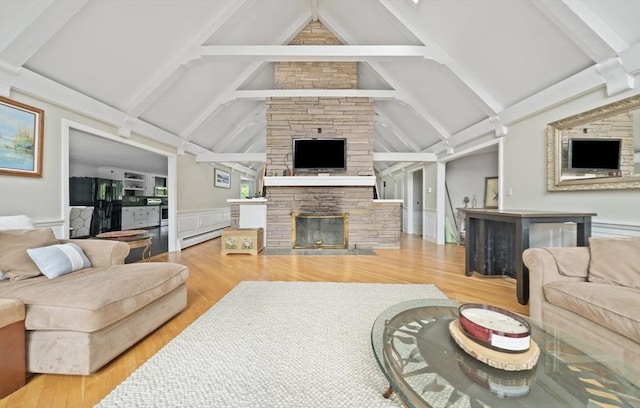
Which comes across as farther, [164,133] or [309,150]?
[309,150]

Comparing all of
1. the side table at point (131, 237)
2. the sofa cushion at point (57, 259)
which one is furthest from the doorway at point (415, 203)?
the sofa cushion at point (57, 259)

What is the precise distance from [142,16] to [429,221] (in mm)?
6504

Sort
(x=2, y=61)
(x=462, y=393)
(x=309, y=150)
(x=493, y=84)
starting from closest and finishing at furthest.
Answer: (x=462, y=393), (x=2, y=61), (x=493, y=84), (x=309, y=150)

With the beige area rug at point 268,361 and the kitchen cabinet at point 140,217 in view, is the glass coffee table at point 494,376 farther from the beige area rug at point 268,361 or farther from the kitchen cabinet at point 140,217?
the kitchen cabinet at point 140,217

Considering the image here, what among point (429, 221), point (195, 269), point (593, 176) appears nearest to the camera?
point (593, 176)

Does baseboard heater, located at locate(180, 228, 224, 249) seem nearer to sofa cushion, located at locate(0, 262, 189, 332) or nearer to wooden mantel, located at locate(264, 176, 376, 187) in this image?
wooden mantel, located at locate(264, 176, 376, 187)

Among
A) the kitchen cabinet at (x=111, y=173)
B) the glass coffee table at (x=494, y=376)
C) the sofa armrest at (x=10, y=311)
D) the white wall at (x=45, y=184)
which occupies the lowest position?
the glass coffee table at (x=494, y=376)

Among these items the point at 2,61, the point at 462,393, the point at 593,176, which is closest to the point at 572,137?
the point at 593,176

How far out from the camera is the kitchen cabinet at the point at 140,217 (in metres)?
8.33

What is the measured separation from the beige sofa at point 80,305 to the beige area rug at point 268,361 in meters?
0.27

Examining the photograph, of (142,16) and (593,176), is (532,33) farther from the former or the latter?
(142,16)

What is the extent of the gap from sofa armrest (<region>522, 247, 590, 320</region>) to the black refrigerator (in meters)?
9.40

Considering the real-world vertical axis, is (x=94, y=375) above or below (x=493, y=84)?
below

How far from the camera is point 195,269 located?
371cm
